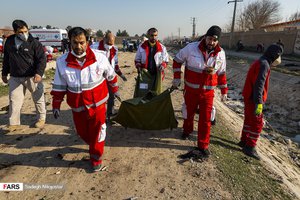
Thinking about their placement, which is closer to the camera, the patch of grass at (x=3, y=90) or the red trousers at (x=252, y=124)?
the red trousers at (x=252, y=124)

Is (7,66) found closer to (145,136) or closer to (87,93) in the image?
(87,93)

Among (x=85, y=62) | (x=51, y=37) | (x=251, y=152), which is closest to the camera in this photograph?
(x=85, y=62)

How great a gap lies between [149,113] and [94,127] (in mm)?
1641

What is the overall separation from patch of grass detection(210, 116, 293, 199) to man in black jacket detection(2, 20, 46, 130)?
3919mm

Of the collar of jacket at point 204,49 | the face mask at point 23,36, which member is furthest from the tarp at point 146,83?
the face mask at point 23,36

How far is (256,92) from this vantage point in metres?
4.78

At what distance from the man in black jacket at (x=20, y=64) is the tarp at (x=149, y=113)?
1.92m

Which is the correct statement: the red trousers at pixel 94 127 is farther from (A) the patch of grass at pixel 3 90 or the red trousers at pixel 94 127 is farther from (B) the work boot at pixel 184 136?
(A) the patch of grass at pixel 3 90

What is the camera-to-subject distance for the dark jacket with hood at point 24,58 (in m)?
5.43

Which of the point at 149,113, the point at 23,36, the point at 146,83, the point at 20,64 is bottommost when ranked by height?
the point at 149,113
